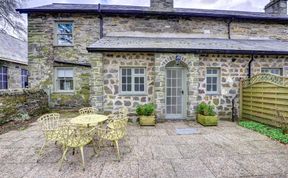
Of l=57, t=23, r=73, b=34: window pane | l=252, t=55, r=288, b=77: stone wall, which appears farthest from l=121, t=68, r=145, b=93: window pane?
l=252, t=55, r=288, b=77: stone wall

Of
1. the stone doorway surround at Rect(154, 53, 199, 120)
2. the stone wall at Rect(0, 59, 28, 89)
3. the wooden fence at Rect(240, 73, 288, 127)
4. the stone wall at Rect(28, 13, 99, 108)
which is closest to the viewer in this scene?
the wooden fence at Rect(240, 73, 288, 127)

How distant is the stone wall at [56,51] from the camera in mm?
10609

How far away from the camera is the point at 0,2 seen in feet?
37.4

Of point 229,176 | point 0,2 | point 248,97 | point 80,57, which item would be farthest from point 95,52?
point 0,2

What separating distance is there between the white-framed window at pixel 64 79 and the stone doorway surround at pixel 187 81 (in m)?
6.01

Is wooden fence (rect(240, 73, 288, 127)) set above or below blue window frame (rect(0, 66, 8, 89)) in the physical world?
below

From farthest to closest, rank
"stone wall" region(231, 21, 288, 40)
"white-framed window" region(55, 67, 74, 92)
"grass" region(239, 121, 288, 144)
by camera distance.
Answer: "stone wall" region(231, 21, 288, 40) → "white-framed window" region(55, 67, 74, 92) → "grass" region(239, 121, 288, 144)

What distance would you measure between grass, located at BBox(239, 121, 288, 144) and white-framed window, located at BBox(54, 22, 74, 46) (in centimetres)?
1058

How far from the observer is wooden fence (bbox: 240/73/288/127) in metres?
6.24

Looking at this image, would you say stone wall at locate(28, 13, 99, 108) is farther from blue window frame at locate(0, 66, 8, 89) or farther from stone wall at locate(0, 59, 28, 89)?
stone wall at locate(0, 59, 28, 89)

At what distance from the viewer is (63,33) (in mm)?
10703

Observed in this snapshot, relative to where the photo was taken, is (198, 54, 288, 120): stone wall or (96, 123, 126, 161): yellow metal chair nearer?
(96, 123, 126, 161): yellow metal chair

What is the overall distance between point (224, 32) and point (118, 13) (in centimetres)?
688

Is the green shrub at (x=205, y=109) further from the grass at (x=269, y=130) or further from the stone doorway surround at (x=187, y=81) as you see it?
the grass at (x=269, y=130)
